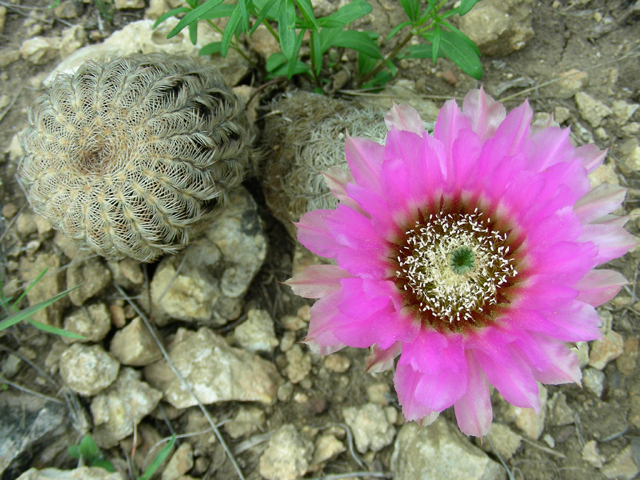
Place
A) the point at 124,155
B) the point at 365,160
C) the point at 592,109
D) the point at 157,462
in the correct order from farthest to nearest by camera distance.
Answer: the point at 592,109 < the point at 157,462 < the point at 124,155 < the point at 365,160

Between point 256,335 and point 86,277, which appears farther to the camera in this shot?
point 256,335

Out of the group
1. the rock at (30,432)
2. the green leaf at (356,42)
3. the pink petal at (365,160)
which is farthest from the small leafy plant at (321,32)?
the rock at (30,432)

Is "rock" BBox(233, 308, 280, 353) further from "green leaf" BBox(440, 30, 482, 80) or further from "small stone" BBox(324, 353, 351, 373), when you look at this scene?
"green leaf" BBox(440, 30, 482, 80)

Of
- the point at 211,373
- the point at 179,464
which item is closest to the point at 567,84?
the point at 211,373

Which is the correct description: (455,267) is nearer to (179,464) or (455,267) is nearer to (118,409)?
(179,464)

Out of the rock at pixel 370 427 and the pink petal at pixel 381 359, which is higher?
the pink petal at pixel 381 359

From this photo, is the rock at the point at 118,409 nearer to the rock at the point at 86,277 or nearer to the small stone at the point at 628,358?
the rock at the point at 86,277

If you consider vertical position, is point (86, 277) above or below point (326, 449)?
above
